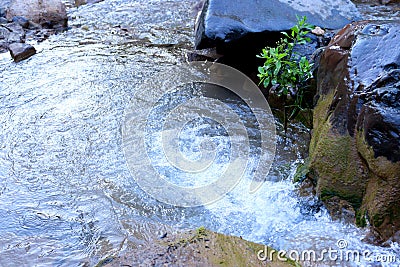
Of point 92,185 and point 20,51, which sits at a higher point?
point 20,51

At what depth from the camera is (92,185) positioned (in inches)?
132

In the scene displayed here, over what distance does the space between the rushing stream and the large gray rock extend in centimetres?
104

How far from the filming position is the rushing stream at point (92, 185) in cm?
275

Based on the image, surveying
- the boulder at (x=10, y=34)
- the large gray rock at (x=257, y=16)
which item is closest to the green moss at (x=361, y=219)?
the large gray rock at (x=257, y=16)

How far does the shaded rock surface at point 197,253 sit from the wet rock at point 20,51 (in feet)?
15.4

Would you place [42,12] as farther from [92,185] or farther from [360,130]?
[360,130]

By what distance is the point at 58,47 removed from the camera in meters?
6.37

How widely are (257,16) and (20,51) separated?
11.5ft

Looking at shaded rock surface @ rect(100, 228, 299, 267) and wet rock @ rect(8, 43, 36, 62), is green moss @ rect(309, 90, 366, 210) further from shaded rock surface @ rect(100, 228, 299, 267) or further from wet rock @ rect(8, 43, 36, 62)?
wet rock @ rect(8, 43, 36, 62)

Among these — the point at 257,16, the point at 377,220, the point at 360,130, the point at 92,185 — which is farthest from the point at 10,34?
the point at 377,220

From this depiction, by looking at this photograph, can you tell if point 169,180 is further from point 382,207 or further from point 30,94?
point 30,94

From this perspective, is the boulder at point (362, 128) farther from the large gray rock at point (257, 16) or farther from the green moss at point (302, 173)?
the large gray rock at point (257, 16)

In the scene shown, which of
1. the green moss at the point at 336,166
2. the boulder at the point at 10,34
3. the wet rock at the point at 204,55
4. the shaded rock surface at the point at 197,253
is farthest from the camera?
the boulder at the point at 10,34

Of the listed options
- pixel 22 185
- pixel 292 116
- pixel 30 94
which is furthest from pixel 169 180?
pixel 30 94
